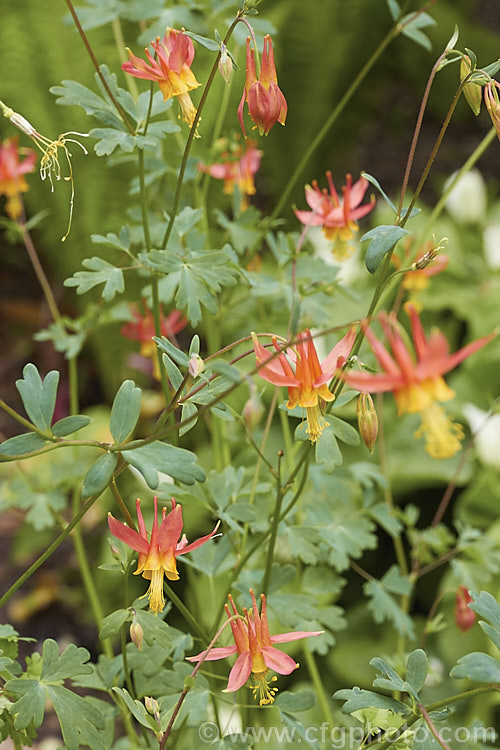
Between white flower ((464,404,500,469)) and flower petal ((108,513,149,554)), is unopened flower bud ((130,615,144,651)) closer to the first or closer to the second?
flower petal ((108,513,149,554))

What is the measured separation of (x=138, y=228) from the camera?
702 millimetres

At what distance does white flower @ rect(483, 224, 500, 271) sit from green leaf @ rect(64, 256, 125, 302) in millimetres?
1092

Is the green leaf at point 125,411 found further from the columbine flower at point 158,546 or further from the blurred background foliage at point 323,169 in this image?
the blurred background foliage at point 323,169

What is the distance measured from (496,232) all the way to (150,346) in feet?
3.33

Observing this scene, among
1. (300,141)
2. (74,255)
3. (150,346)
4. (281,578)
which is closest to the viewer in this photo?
(281,578)

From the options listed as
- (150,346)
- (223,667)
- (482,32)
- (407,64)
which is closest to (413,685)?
(150,346)

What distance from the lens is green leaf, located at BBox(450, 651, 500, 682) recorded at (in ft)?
1.43

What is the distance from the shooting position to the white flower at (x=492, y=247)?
1.52m

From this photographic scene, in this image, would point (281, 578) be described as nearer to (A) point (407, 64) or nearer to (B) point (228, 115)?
(B) point (228, 115)

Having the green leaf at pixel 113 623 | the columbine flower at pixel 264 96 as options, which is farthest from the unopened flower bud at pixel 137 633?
the columbine flower at pixel 264 96

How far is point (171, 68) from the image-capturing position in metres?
0.54

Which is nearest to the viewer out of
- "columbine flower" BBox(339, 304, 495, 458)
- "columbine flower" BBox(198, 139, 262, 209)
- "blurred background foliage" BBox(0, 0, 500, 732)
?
"columbine flower" BBox(339, 304, 495, 458)

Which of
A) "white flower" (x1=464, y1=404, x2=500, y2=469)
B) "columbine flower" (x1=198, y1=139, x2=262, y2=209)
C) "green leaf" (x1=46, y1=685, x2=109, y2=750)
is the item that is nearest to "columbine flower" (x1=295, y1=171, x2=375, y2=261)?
"columbine flower" (x1=198, y1=139, x2=262, y2=209)

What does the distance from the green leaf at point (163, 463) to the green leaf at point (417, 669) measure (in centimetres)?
19
